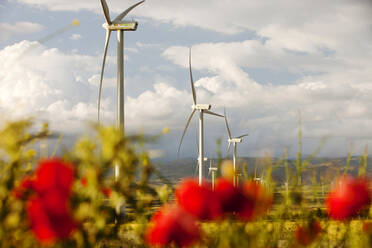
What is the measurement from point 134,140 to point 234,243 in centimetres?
76

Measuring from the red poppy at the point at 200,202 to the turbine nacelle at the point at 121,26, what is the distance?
70.1 ft

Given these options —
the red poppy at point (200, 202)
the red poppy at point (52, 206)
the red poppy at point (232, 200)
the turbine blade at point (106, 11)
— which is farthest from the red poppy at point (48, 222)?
the turbine blade at point (106, 11)

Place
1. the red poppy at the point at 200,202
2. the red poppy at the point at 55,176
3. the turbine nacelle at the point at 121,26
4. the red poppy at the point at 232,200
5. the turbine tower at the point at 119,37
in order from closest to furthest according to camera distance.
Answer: the red poppy at the point at 55,176
the red poppy at the point at 200,202
the red poppy at the point at 232,200
the turbine tower at the point at 119,37
the turbine nacelle at the point at 121,26

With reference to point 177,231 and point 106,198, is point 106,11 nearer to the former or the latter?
point 106,198

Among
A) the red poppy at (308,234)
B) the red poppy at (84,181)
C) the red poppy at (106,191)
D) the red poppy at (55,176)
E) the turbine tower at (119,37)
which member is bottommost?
the red poppy at (308,234)

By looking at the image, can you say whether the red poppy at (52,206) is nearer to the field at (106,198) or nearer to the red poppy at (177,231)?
the field at (106,198)

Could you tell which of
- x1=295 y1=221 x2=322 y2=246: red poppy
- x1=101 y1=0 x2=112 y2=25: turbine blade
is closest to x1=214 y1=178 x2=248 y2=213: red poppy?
x1=295 y1=221 x2=322 y2=246: red poppy

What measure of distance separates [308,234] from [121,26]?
21179 millimetres

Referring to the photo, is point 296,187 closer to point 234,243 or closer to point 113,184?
point 234,243

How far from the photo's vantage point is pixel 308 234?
2.91 meters

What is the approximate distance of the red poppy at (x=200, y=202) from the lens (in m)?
2.26

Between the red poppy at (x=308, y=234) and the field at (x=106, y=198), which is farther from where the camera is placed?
the red poppy at (x=308, y=234)

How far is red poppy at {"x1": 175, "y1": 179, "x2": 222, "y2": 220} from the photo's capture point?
7.42 ft

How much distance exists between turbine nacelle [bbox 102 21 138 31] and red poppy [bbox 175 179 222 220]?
2138 cm
